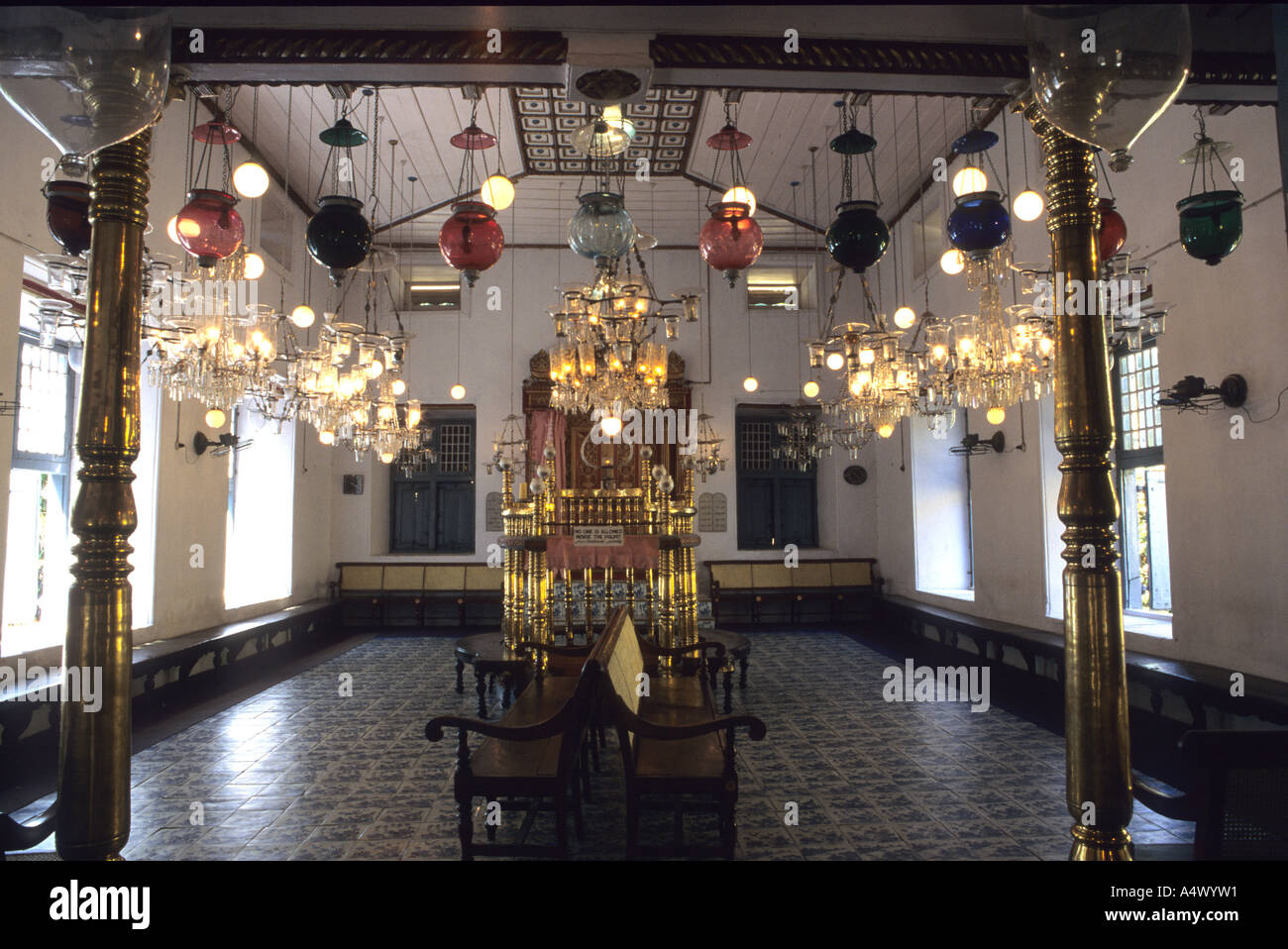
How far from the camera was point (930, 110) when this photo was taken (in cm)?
786

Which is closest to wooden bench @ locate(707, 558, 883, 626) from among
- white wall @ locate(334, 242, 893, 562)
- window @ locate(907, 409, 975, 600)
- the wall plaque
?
white wall @ locate(334, 242, 893, 562)

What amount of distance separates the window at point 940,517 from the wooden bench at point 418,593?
6192 millimetres

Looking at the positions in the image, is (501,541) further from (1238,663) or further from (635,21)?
(1238,663)

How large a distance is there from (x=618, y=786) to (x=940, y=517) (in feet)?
23.1

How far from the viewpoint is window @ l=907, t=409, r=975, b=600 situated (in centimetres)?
1002

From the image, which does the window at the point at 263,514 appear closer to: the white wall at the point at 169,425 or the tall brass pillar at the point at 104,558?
the white wall at the point at 169,425

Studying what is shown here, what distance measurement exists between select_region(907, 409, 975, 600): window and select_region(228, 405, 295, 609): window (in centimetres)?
863

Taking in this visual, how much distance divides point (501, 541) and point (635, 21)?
4.07m

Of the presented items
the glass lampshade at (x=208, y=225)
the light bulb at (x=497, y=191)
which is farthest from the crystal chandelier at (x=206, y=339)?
the light bulb at (x=497, y=191)

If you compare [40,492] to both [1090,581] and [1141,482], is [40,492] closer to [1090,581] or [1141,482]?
[1090,581]

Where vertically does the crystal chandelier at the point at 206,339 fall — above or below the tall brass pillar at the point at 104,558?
above

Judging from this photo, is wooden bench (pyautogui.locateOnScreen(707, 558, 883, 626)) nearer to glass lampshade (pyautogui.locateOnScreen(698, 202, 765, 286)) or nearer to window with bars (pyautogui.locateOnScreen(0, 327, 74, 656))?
window with bars (pyautogui.locateOnScreen(0, 327, 74, 656))

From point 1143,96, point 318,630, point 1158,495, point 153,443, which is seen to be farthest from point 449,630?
point 1143,96

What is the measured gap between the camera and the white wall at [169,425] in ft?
15.8
